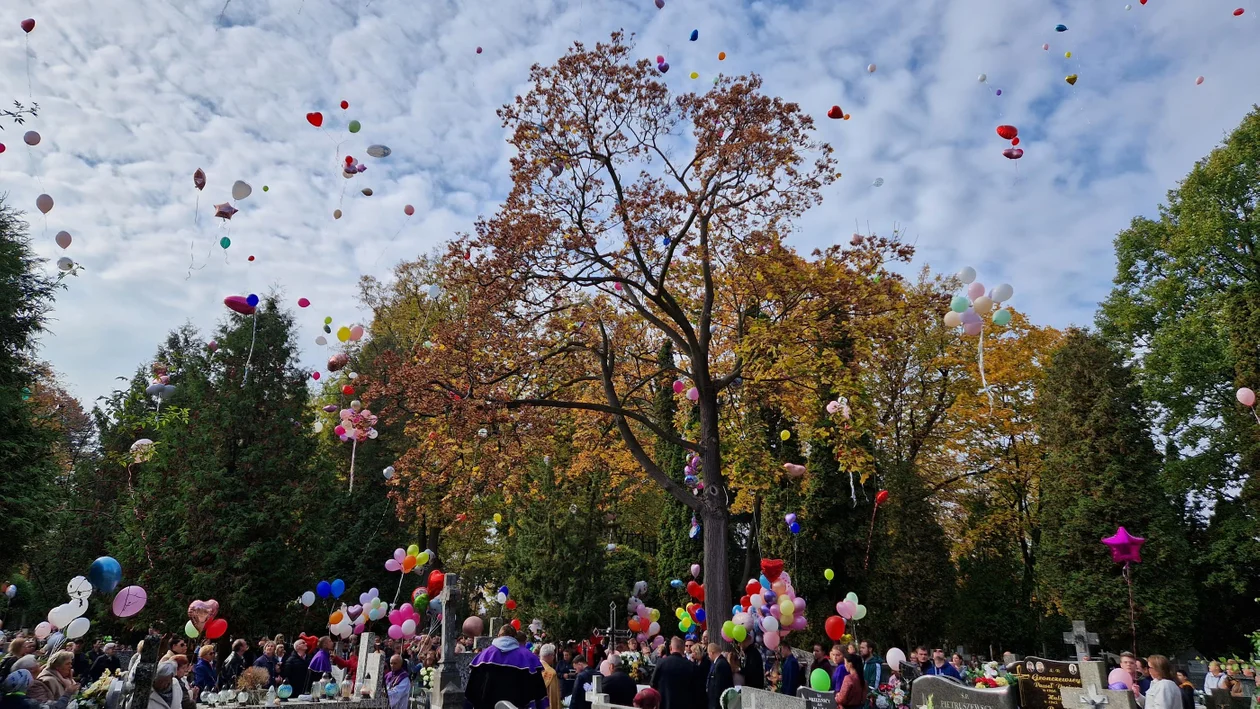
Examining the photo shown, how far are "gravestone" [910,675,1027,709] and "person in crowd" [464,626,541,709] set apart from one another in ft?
13.1

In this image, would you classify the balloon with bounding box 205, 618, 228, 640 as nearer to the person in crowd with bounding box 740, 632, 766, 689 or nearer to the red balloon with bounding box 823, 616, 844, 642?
the person in crowd with bounding box 740, 632, 766, 689

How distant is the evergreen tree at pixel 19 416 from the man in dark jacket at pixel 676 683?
13.1m

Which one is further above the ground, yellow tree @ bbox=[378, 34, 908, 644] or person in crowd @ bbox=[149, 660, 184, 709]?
yellow tree @ bbox=[378, 34, 908, 644]

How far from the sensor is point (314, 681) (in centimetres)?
1234

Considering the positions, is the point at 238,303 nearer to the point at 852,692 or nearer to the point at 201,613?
the point at 201,613

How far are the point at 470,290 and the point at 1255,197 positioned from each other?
19479mm

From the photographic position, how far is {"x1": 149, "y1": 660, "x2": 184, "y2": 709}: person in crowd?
698 cm

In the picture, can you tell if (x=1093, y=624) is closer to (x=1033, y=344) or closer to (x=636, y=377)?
(x=1033, y=344)

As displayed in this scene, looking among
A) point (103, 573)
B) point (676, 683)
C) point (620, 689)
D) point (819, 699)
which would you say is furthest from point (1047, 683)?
point (103, 573)

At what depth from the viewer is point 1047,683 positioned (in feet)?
37.1

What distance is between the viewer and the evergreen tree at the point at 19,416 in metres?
14.2

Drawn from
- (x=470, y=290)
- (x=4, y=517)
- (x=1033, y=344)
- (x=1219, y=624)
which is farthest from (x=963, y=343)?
(x=4, y=517)

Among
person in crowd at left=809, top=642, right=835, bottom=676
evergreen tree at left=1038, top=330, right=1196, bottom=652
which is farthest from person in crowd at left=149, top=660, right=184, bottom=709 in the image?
evergreen tree at left=1038, top=330, right=1196, bottom=652

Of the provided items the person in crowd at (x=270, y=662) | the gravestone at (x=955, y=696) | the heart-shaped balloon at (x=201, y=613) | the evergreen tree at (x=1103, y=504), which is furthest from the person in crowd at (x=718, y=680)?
the evergreen tree at (x=1103, y=504)
